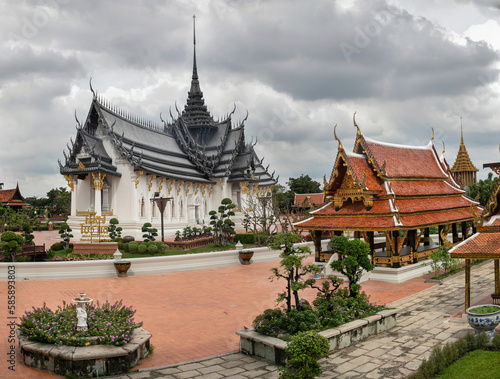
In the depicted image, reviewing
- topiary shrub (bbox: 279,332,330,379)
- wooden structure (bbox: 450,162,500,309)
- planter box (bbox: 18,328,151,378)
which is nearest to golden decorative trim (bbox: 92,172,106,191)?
planter box (bbox: 18,328,151,378)

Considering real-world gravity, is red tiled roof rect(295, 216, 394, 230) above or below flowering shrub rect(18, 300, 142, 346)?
above

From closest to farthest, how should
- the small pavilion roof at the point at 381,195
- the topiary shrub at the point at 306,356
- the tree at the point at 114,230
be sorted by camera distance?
the topiary shrub at the point at 306,356
the small pavilion roof at the point at 381,195
the tree at the point at 114,230

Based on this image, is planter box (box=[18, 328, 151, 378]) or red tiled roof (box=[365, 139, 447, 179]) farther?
red tiled roof (box=[365, 139, 447, 179])

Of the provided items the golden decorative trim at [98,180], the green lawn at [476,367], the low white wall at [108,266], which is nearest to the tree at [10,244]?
the low white wall at [108,266]

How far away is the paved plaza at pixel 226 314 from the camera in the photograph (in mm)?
6363

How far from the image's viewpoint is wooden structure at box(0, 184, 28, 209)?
44531mm

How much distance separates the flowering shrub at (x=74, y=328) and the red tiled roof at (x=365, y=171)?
10825 millimetres

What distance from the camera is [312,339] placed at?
5273 mm

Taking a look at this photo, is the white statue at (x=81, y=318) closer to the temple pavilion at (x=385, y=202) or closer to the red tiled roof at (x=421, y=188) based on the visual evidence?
the temple pavilion at (x=385, y=202)

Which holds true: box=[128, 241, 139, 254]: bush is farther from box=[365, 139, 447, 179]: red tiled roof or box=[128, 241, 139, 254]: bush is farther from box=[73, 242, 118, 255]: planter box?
box=[365, 139, 447, 179]: red tiled roof

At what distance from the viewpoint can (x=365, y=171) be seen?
52.0 ft

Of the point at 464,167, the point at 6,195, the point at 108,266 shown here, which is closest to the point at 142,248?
the point at 108,266

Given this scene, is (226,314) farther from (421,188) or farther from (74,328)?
(421,188)

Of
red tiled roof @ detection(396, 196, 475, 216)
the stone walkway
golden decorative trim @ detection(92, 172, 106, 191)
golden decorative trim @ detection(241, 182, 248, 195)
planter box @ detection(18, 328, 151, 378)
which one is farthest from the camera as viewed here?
golden decorative trim @ detection(241, 182, 248, 195)
